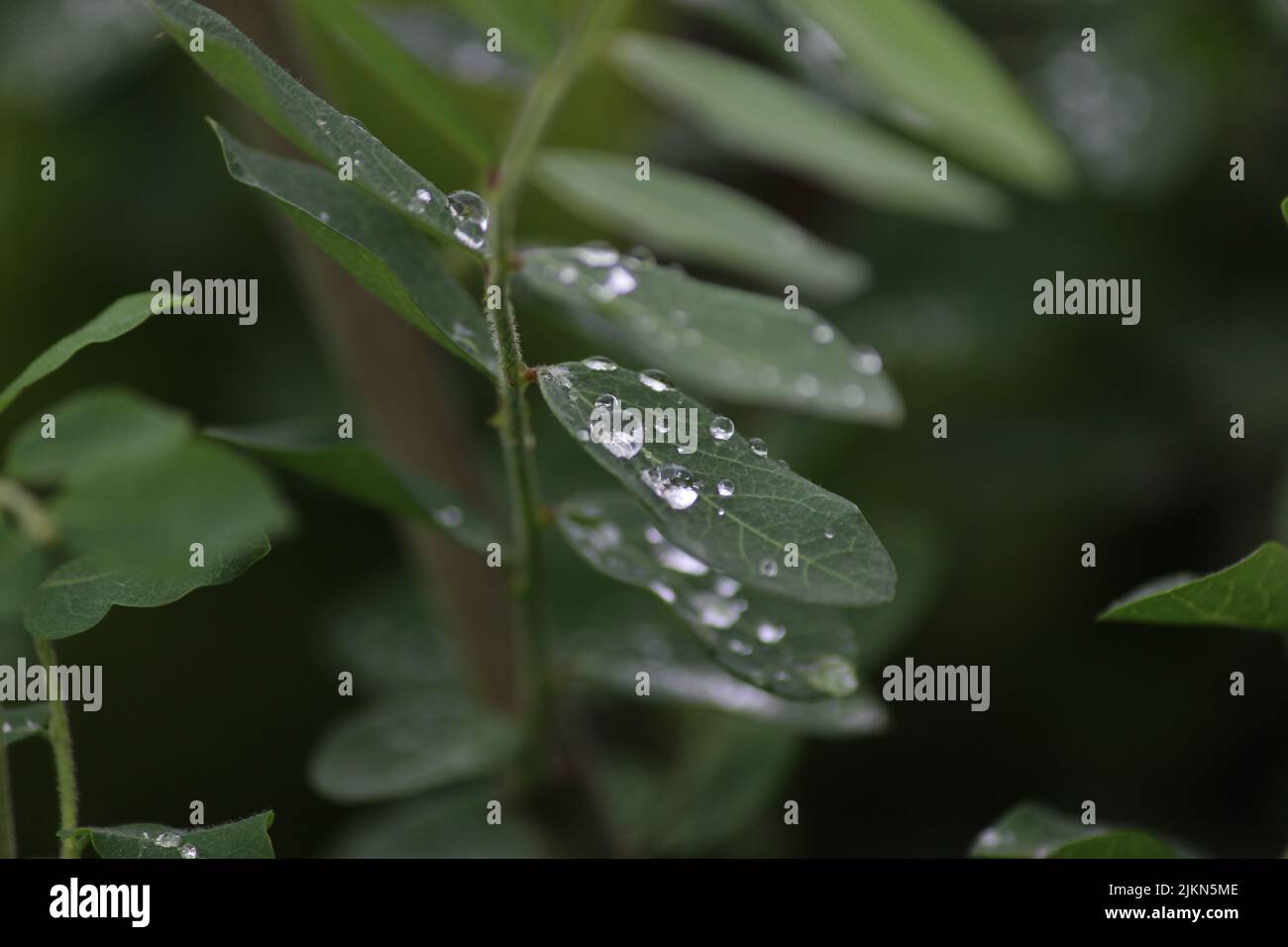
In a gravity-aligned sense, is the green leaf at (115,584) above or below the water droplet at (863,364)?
below

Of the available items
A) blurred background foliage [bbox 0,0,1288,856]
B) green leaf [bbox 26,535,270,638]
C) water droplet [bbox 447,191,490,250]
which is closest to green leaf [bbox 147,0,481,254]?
water droplet [bbox 447,191,490,250]

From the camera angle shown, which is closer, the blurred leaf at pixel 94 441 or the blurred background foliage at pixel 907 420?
the blurred leaf at pixel 94 441

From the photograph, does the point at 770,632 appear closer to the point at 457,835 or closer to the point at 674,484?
the point at 674,484

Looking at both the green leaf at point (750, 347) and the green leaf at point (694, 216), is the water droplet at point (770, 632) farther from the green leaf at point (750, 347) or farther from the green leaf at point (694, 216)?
the green leaf at point (694, 216)

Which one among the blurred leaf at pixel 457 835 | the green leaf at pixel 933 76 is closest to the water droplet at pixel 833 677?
the blurred leaf at pixel 457 835
